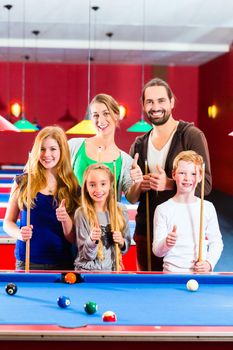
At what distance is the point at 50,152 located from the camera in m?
2.96

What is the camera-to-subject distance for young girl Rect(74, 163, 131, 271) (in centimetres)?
276

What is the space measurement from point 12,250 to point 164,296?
2.10 metres

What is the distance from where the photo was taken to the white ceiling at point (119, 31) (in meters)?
8.03

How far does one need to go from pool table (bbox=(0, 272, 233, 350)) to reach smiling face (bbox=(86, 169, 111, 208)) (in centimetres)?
54

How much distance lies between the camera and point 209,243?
9.48ft

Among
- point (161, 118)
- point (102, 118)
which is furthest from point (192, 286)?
point (102, 118)

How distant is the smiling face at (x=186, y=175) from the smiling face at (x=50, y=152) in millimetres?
609

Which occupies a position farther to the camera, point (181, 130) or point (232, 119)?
point (232, 119)

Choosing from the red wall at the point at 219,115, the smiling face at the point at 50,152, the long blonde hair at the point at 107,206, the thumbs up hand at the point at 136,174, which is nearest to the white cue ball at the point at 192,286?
the long blonde hair at the point at 107,206

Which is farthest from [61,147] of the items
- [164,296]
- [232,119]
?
[232,119]

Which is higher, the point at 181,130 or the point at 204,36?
the point at 204,36

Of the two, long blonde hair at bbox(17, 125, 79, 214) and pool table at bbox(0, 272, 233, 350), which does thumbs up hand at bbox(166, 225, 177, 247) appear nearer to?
pool table at bbox(0, 272, 233, 350)

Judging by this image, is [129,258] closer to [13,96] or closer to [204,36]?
[204,36]

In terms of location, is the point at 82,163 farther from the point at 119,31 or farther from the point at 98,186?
the point at 119,31
